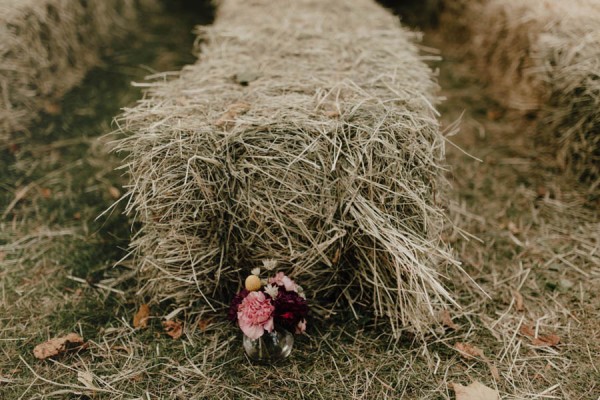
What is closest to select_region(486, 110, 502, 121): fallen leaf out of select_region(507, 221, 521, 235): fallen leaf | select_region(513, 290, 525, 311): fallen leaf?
select_region(507, 221, 521, 235): fallen leaf

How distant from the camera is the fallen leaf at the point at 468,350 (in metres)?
2.44

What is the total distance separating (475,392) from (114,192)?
8.60ft

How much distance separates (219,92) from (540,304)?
2.23 m

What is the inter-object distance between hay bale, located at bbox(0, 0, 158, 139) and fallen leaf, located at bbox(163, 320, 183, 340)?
2251 millimetres

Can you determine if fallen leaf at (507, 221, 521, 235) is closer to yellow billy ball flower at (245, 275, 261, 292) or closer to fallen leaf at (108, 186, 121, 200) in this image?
yellow billy ball flower at (245, 275, 261, 292)

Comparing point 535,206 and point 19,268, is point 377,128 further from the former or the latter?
point 19,268

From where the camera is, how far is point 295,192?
233cm

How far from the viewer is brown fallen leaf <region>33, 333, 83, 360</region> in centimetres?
238

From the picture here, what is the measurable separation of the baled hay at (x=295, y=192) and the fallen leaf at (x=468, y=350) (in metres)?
0.24

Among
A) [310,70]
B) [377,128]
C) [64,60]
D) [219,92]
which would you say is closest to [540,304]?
[377,128]

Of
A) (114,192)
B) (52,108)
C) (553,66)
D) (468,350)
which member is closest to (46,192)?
(114,192)

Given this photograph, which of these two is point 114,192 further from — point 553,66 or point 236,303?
point 553,66

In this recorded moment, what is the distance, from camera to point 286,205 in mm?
2369

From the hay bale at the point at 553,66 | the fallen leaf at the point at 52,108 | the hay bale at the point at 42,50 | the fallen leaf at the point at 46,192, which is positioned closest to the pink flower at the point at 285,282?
the fallen leaf at the point at 46,192
